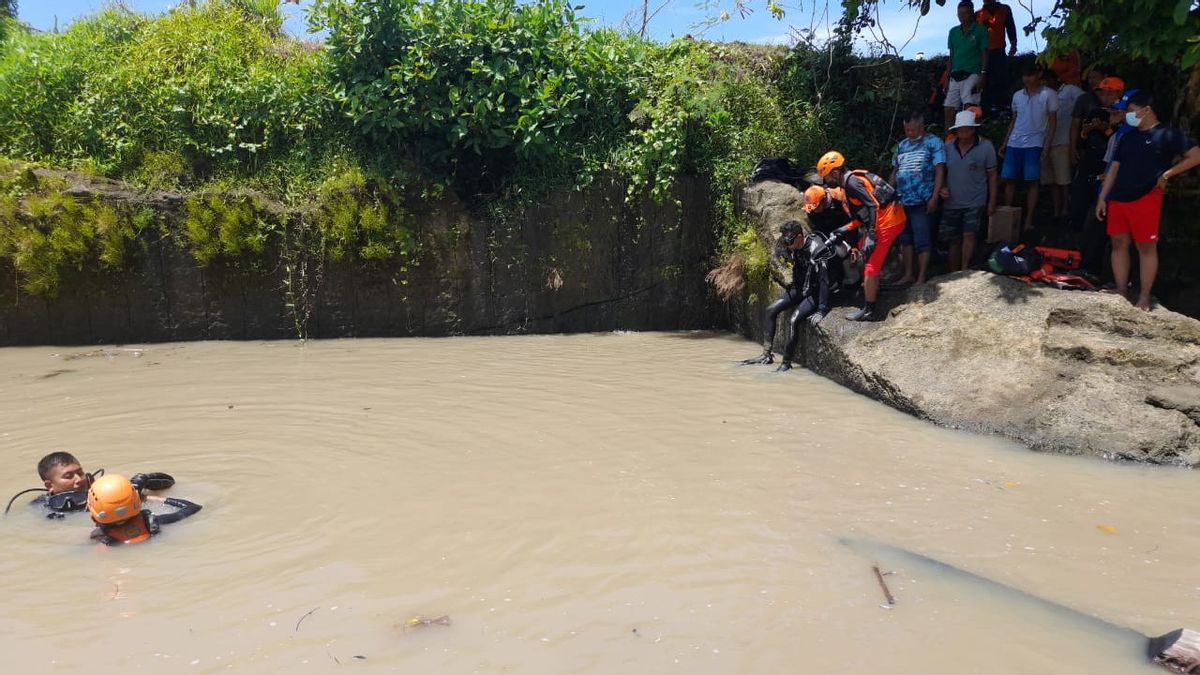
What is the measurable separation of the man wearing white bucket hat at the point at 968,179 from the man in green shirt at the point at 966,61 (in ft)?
4.64

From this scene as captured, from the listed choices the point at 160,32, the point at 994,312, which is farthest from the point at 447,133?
the point at 994,312

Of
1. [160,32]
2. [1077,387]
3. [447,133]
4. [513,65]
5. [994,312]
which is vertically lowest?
[1077,387]

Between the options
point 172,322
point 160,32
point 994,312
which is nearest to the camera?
point 994,312

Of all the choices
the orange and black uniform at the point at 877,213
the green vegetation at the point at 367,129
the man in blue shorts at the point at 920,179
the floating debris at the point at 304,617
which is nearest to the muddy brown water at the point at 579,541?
the floating debris at the point at 304,617

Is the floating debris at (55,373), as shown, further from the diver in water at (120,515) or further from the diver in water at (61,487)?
the diver in water at (120,515)

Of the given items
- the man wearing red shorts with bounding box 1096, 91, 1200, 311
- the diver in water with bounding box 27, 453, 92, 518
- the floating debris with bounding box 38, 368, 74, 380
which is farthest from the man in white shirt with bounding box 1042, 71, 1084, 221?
the floating debris with bounding box 38, 368, 74, 380

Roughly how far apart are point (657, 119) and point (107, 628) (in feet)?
27.4

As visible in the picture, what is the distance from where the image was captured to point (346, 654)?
3.29 meters

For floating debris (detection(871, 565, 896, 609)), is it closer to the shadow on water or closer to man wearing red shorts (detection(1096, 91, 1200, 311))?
the shadow on water

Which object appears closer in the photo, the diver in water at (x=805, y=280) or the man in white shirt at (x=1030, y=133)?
the man in white shirt at (x=1030, y=133)

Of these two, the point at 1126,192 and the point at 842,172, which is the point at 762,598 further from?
the point at 842,172

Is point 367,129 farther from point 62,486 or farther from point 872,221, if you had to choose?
point 62,486

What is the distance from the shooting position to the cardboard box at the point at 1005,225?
797cm

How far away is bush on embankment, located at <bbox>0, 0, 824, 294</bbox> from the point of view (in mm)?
10094
